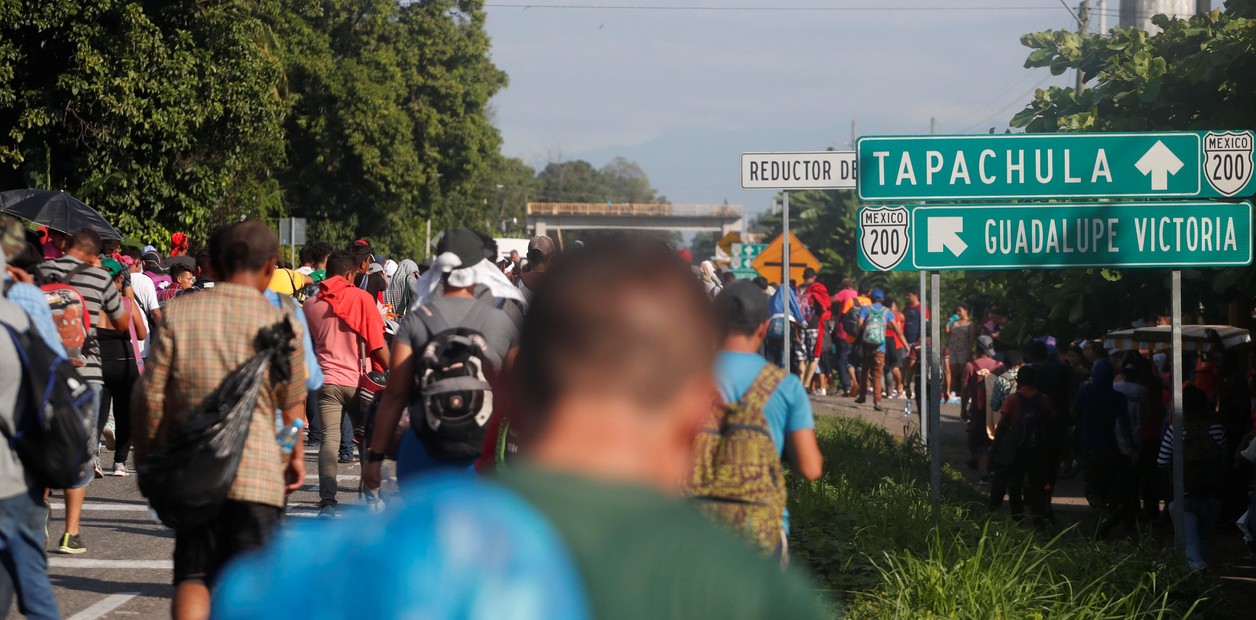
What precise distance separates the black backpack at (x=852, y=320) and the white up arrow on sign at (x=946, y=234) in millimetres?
12734

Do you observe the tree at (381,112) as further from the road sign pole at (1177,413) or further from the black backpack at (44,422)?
the black backpack at (44,422)

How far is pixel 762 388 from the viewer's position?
505 cm

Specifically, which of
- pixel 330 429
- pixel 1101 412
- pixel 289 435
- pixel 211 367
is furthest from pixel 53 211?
pixel 211 367

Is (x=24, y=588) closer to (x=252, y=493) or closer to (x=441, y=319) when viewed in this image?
(x=252, y=493)

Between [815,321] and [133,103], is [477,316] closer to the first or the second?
[815,321]

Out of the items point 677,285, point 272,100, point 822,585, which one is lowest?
point 822,585

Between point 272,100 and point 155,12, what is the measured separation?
3567mm

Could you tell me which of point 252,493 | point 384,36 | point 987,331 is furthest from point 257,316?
point 384,36

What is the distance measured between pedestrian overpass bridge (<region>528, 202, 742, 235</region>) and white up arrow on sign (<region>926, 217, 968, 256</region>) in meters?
101

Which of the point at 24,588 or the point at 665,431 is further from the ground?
the point at 665,431

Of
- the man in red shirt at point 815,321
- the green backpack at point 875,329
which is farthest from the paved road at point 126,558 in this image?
the man in red shirt at point 815,321

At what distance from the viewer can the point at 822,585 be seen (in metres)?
7.32

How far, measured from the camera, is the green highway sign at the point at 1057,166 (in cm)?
870

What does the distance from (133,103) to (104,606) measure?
20.3 metres
